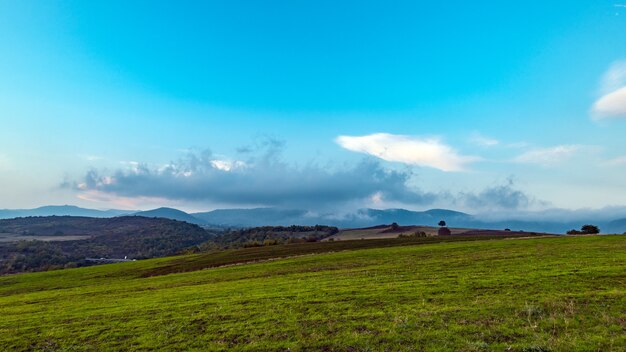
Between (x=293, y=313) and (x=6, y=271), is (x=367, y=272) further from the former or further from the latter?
(x=6, y=271)

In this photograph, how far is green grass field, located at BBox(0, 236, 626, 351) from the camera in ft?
49.3

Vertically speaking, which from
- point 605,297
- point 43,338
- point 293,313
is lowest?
point 43,338

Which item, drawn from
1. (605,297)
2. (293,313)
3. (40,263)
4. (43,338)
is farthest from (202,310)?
(40,263)

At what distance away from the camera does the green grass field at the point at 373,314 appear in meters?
15.0

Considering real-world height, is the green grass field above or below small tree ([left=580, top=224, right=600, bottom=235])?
below

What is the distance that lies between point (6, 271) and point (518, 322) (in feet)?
490

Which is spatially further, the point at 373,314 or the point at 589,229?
the point at 589,229

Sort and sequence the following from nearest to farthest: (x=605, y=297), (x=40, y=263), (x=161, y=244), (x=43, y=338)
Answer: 1. (x=605, y=297)
2. (x=43, y=338)
3. (x=40, y=263)
4. (x=161, y=244)

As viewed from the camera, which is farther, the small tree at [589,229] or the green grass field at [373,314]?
the small tree at [589,229]

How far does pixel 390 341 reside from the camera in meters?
15.0

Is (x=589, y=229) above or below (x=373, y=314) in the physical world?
above

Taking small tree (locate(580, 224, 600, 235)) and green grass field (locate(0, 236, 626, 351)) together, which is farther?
small tree (locate(580, 224, 600, 235))

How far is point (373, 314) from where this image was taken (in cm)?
1891

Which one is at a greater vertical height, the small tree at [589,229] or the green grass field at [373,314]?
the small tree at [589,229]
